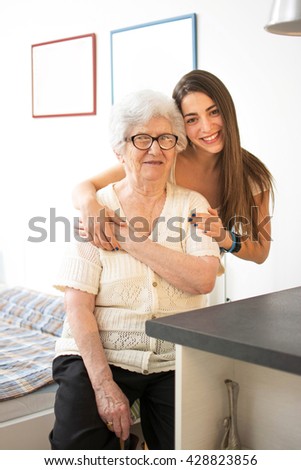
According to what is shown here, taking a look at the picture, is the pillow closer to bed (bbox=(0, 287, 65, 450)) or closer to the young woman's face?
bed (bbox=(0, 287, 65, 450))

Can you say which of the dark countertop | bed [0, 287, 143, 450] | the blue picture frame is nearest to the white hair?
the dark countertop

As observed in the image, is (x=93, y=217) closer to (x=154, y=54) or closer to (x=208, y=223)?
(x=208, y=223)

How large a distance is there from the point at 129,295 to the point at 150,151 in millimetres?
386

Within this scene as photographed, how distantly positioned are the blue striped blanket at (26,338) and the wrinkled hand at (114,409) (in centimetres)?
55

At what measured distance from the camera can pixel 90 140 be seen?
3.91 meters

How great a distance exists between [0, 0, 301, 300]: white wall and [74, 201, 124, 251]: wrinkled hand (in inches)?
58.1

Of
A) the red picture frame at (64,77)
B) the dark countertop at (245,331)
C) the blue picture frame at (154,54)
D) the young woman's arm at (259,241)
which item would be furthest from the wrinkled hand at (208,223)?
the red picture frame at (64,77)

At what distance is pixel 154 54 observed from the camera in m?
3.54

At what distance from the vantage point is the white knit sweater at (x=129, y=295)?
1.71 m

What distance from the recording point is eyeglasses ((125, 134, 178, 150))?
5.94ft

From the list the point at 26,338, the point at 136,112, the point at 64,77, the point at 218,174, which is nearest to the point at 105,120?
the point at 64,77

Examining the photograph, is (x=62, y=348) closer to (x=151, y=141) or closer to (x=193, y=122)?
(x=151, y=141)
